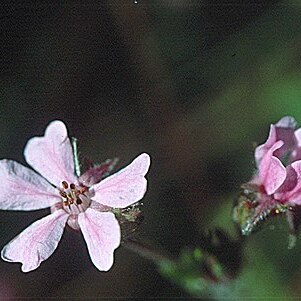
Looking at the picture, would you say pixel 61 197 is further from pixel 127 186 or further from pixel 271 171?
pixel 271 171

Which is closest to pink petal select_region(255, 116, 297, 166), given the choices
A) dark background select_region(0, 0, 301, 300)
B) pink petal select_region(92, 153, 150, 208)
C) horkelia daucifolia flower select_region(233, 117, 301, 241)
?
horkelia daucifolia flower select_region(233, 117, 301, 241)

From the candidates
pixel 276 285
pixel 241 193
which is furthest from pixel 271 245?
pixel 241 193

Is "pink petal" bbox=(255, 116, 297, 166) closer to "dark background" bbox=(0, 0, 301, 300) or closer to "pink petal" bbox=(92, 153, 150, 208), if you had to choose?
"pink petal" bbox=(92, 153, 150, 208)

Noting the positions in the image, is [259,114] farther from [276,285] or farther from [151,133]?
[276,285]

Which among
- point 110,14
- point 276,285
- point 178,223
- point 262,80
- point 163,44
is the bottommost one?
point 276,285

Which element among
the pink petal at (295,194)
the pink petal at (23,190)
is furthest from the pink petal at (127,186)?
the pink petal at (295,194)

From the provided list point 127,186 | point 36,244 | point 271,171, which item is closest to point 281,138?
point 271,171
